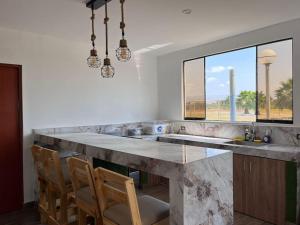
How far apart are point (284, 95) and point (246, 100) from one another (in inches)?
22.5

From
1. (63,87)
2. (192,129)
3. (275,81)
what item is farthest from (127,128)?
(275,81)

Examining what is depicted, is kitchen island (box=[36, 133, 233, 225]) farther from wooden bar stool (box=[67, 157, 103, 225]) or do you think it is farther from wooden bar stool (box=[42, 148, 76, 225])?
wooden bar stool (box=[42, 148, 76, 225])

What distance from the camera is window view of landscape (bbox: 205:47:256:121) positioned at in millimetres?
3752

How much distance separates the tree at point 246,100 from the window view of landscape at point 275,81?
119mm

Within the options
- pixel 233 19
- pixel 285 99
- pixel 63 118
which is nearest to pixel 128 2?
pixel 233 19

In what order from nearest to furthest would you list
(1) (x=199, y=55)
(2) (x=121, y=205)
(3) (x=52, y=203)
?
(2) (x=121, y=205)
(3) (x=52, y=203)
(1) (x=199, y=55)

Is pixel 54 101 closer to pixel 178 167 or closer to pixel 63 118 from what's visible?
pixel 63 118

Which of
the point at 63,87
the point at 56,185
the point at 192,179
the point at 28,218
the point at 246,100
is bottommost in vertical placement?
the point at 28,218

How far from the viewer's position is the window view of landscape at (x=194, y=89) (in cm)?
450

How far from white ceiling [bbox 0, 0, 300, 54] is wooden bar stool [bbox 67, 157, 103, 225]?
5.34 feet

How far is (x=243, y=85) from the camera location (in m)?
3.87

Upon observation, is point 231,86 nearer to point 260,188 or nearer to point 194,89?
point 194,89

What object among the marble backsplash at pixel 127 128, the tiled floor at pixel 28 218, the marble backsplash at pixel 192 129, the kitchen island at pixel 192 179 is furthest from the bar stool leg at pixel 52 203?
the marble backsplash at pixel 127 128

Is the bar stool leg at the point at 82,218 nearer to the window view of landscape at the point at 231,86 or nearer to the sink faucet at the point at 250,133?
the sink faucet at the point at 250,133
